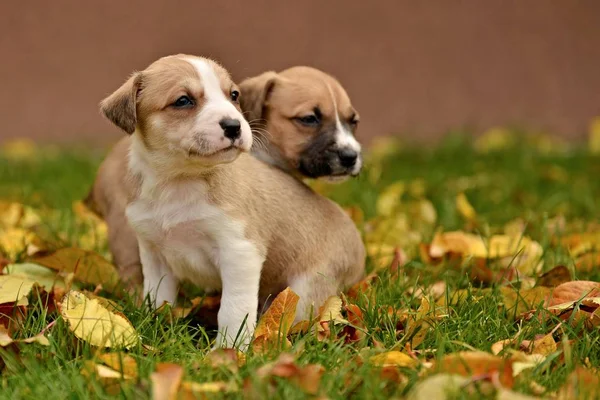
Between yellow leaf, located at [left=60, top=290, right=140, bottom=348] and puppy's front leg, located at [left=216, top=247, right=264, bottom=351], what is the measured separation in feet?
1.05

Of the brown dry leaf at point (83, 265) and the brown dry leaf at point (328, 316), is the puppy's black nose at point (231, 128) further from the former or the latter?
the brown dry leaf at point (83, 265)

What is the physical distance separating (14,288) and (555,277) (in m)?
2.02

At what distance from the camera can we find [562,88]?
767 cm

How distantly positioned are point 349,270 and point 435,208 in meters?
1.90

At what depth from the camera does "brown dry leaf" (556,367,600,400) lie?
2.14m

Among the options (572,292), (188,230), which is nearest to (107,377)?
(188,230)

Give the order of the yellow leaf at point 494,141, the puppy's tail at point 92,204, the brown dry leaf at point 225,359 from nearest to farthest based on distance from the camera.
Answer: the brown dry leaf at point 225,359 < the puppy's tail at point 92,204 < the yellow leaf at point 494,141

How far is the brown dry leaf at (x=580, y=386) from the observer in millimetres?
2143

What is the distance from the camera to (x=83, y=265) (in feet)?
11.1

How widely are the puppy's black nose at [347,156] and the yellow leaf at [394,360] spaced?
38.5 inches

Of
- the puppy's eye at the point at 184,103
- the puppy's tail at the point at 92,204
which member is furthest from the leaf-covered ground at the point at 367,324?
the puppy's eye at the point at 184,103

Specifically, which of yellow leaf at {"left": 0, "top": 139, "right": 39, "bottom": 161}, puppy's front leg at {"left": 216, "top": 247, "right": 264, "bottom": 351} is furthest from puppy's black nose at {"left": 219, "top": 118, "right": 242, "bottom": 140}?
yellow leaf at {"left": 0, "top": 139, "right": 39, "bottom": 161}

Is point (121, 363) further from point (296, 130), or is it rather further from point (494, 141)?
point (494, 141)

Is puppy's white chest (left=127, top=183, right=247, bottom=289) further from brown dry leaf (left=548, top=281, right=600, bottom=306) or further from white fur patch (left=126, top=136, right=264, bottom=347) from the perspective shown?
brown dry leaf (left=548, top=281, right=600, bottom=306)
